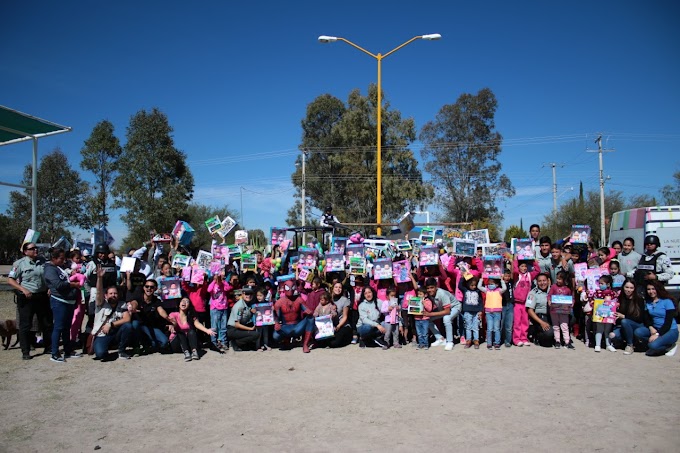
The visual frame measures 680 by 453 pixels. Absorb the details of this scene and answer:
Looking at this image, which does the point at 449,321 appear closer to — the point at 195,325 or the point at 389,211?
the point at 195,325

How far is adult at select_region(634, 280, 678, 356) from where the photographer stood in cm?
850

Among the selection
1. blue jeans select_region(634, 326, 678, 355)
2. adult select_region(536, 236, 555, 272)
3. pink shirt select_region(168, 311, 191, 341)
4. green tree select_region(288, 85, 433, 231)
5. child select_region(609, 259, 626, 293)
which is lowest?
blue jeans select_region(634, 326, 678, 355)

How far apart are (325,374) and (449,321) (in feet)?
10.1

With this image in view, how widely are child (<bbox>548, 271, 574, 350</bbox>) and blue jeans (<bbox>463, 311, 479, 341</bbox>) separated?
1.39 m

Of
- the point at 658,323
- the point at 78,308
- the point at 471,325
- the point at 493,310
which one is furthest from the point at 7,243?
the point at 658,323

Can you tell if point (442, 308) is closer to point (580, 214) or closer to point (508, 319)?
point (508, 319)

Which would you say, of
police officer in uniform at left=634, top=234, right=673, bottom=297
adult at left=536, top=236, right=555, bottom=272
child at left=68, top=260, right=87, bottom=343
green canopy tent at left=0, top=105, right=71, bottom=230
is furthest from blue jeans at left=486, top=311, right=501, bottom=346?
green canopy tent at left=0, top=105, right=71, bottom=230

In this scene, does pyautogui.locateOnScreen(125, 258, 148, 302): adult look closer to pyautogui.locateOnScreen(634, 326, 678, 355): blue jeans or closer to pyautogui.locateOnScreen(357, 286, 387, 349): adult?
pyautogui.locateOnScreen(357, 286, 387, 349): adult

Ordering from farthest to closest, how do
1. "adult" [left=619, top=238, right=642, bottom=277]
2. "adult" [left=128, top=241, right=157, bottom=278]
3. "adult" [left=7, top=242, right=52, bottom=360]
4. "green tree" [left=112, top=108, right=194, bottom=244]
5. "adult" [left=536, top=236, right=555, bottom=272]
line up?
"green tree" [left=112, top=108, right=194, bottom=244], "adult" [left=128, top=241, right=157, bottom=278], "adult" [left=536, top=236, right=555, bottom=272], "adult" [left=619, top=238, right=642, bottom=277], "adult" [left=7, top=242, right=52, bottom=360]

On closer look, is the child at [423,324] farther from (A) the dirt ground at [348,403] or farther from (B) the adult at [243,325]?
(B) the adult at [243,325]

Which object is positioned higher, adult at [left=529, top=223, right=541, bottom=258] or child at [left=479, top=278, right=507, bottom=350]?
adult at [left=529, top=223, right=541, bottom=258]

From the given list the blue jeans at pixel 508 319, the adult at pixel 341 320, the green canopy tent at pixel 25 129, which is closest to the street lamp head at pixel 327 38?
the green canopy tent at pixel 25 129

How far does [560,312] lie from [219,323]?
647 centimetres

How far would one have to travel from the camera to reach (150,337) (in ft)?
30.4
